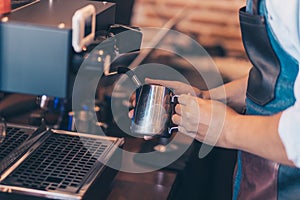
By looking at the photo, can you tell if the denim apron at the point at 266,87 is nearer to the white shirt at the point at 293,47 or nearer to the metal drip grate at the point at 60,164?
the white shirt at the point at 293,47

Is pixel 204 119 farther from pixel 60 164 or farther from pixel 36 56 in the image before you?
pixel 36 56

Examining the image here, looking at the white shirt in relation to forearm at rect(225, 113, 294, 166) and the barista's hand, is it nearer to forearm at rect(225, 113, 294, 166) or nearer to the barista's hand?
forearm at rect(225, 113, 294, 166)

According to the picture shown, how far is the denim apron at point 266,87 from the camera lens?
129 cm

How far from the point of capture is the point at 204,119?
1.32 metres

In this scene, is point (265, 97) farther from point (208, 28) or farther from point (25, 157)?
point (208, 28)

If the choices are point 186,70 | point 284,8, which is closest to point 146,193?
point 284,8

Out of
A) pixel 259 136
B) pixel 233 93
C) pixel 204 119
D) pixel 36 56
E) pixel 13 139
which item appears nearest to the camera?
pixel 36 56

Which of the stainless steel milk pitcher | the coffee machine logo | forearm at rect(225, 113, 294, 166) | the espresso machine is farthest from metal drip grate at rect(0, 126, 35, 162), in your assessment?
forearm at rect(225, 113, 294, 166)

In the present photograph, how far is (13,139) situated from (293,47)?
2.24ft

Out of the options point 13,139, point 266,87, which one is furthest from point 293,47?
point 13,139

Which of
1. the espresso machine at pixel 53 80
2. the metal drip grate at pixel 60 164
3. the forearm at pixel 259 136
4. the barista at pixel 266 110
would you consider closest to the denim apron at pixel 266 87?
the barista at pixel 266 110

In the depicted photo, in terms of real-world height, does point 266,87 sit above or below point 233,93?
above

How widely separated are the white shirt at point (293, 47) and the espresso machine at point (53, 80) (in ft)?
0.98

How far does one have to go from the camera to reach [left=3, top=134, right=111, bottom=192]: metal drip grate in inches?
48.4
